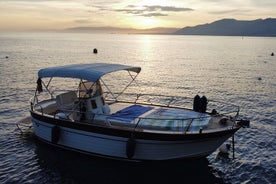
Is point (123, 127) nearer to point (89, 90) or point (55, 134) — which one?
point (89, 90)

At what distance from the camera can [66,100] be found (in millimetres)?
18141

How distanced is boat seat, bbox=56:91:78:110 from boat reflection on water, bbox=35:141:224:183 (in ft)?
9.24

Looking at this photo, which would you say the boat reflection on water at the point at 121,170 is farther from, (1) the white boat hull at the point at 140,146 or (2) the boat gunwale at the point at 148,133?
(2) the boat gunwale at the point at 148,133

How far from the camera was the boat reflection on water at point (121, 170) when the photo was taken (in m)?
15.0

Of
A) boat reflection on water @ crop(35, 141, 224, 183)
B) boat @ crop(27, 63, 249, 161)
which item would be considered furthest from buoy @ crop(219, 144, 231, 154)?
boat @ crop(27, 63, 249, 161)

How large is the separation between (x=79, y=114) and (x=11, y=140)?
6056mm

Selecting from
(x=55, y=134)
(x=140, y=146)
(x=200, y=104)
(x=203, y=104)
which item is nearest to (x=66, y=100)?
(x=55, y=134)

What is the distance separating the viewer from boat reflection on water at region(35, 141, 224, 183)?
15031 mm

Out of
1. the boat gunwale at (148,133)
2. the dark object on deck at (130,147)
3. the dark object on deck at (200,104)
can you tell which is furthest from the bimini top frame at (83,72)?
the dark object on deck at (200,104)

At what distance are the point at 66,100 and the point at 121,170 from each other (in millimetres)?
5539

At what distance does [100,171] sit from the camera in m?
15.6

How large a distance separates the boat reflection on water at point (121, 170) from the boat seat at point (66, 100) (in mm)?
2817

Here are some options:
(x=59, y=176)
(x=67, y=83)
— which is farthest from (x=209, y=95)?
(x=59, y=176)

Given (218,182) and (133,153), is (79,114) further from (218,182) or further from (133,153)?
(218,182)
